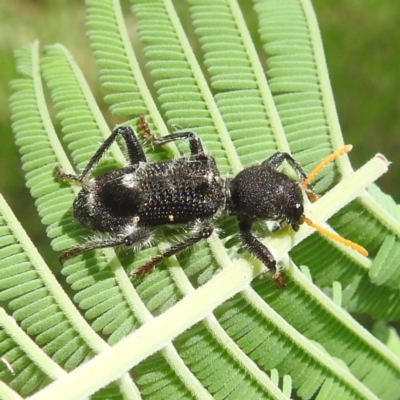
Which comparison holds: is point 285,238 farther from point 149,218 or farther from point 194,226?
point 149,218

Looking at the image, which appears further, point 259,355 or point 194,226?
point 194,226

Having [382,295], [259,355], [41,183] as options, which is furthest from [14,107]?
[382,295]

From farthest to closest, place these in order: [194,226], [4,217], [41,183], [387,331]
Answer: [387,331] → [194,226] → [41,183] → [4,217]

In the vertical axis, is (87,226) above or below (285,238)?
above

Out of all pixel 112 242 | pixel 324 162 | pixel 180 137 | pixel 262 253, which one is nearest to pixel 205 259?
pixel 262 253

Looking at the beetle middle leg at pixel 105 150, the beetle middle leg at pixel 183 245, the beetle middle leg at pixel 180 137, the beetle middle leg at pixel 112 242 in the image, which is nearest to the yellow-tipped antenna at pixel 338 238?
the beetle middle leg at pixel 183 245

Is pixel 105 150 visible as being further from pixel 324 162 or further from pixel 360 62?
pixel 360 62
